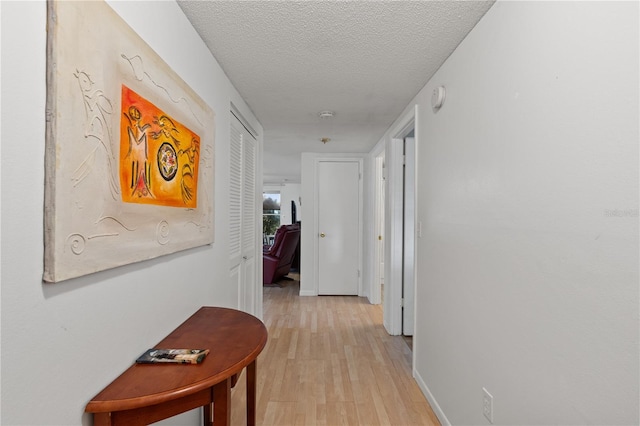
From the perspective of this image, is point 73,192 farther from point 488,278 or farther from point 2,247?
point 488,278

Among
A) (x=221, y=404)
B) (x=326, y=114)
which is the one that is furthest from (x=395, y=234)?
(x=221, y=404)

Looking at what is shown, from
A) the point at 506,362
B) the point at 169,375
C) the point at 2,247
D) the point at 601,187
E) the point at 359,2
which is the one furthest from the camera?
the point at 359,2

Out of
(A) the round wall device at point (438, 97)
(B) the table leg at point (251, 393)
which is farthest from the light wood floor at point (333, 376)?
(A) the round wall device at point (438, 97)

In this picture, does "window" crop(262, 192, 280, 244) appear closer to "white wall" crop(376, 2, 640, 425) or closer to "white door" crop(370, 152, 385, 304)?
"white door" crop(370, 152, 385, 304)

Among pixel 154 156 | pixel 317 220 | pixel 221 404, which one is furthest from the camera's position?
pixel 317 220

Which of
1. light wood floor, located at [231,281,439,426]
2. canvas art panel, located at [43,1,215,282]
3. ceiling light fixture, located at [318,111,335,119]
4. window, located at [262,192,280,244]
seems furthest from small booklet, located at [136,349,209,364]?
window, located at [262,192,280,244]

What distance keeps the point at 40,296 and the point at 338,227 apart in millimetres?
4547

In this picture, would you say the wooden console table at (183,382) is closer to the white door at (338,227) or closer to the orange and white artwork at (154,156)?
the orange and white artwork at (154,156)

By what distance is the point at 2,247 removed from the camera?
689 mm

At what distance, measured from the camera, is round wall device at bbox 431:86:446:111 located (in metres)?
2.08

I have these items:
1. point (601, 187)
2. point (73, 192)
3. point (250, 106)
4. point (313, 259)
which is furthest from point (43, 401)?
point (313, 259)

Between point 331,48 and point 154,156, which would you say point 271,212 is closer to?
point 331,48

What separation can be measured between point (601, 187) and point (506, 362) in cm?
83

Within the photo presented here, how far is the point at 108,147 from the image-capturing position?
0.99 metres
